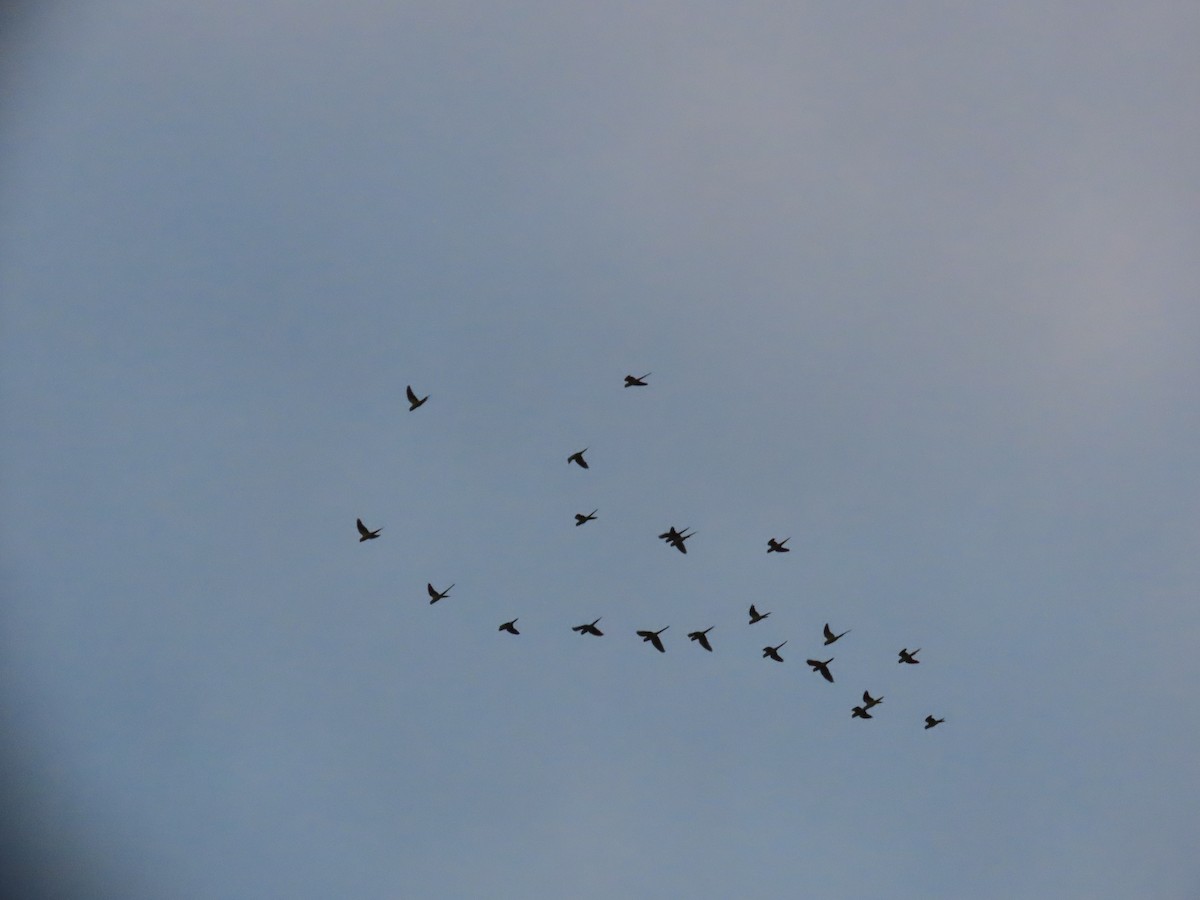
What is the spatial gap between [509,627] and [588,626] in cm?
761

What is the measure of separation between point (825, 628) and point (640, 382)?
31.8 meters

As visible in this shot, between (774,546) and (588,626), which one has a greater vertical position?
(774,546)

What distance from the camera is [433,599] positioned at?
8050 cm

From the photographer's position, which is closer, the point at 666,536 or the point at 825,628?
the point at 666,536

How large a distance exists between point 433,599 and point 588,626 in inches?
592

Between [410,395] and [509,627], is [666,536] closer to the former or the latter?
[509,627]

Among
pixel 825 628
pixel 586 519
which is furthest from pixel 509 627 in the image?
pixel 825 628

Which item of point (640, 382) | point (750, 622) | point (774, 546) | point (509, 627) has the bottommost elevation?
point (509, 627)

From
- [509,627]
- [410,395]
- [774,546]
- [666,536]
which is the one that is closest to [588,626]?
[509,627]

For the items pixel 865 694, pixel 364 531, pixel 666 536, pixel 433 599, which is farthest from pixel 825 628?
pixel 364 531

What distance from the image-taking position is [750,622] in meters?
81.2

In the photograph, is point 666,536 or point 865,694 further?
→ point 865,694

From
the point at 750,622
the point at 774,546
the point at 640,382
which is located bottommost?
the point at 750,622

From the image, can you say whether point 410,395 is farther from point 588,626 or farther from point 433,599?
point 588,626
